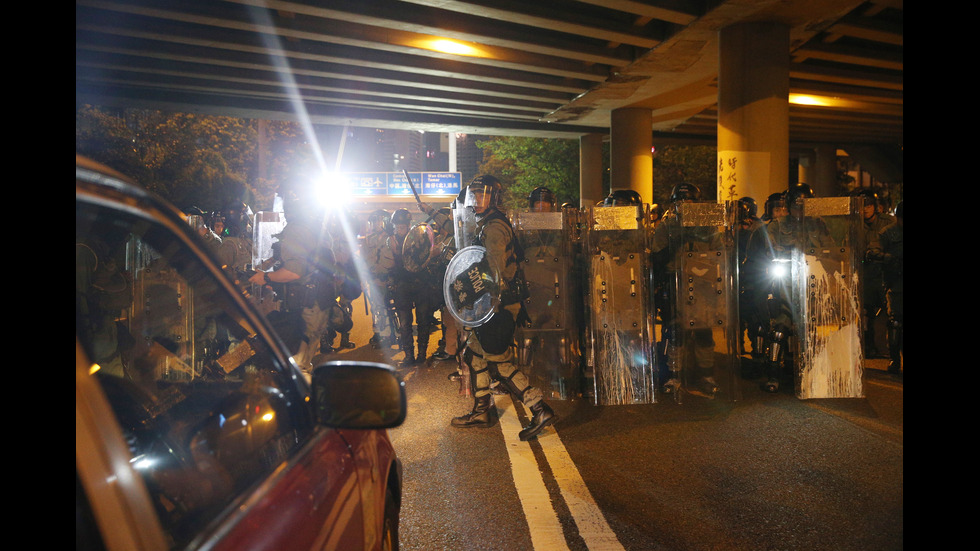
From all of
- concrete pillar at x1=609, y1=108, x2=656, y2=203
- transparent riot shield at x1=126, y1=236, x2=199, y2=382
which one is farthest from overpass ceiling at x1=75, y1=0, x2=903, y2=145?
transparent riot shield at x1=126, y1=236, x2=199, y2=382

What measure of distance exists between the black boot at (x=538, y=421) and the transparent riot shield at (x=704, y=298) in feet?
5.94

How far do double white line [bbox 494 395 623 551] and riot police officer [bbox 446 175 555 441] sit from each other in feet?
0.76

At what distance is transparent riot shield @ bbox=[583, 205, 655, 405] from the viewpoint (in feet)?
20.3

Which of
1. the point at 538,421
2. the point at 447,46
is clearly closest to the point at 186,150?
the point at 447,46

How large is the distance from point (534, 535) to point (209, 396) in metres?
2.03

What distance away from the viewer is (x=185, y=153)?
23.0 metres

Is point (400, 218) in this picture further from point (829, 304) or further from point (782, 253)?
point (829, 304)

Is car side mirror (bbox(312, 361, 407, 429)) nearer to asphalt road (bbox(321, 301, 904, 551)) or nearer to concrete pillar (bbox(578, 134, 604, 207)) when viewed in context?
asphalt road (bbox(321, 301, 904, 551))

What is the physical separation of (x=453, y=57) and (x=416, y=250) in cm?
509

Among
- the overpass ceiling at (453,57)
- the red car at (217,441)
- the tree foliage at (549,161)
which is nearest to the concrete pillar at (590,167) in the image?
the overpass ceiling at (453,57)

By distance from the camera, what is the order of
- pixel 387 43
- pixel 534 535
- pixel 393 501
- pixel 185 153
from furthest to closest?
pixel 185 153, pixel 387 43, pixel 534 535, pixel 393 501

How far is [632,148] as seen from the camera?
706 inches
